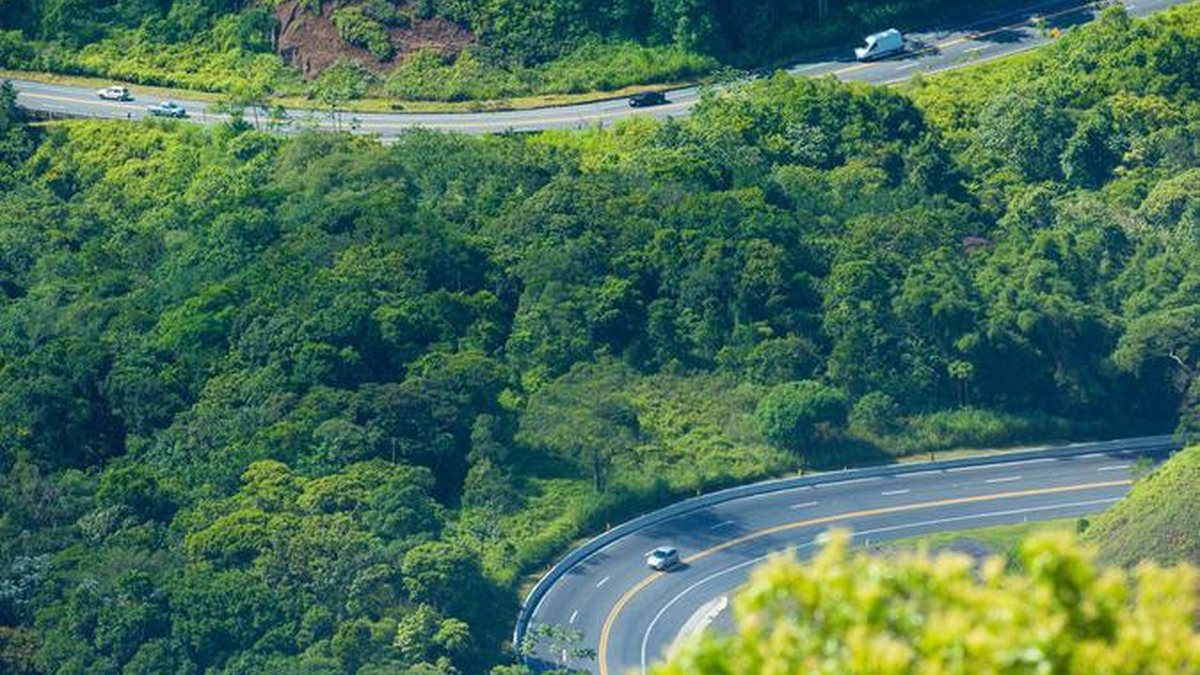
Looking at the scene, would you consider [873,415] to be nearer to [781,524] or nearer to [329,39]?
[781,524]

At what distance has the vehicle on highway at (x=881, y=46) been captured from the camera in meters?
130

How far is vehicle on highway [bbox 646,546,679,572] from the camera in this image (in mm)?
91625

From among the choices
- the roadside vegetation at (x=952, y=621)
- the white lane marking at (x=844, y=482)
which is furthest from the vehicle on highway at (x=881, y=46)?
the roadside vegetation at (x=952, y=621)

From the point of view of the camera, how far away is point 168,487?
95.4 m

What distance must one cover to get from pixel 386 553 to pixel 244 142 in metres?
42.9

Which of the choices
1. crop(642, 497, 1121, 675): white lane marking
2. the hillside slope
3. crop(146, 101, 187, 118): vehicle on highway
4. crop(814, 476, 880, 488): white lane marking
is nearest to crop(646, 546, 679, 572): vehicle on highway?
crop(642, 497, 1121, 675): white lane marking

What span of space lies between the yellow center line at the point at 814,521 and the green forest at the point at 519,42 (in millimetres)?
39106

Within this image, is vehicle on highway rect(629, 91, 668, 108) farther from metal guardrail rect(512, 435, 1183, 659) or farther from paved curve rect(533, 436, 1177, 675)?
paved curve rect(533, 436, 1177, 675)

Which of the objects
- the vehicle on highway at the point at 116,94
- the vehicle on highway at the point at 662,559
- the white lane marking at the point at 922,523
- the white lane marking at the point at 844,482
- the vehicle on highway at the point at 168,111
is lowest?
the white lane marking at the point at 922,523

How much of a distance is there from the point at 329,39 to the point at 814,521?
50614 mm

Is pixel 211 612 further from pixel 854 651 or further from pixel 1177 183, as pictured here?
pixel 854 651

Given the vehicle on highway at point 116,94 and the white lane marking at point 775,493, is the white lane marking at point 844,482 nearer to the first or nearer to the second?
the white lane marking at point 775,493

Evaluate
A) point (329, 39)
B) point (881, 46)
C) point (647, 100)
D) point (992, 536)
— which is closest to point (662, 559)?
point (992, 536)

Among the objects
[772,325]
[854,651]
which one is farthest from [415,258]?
[854,651]
